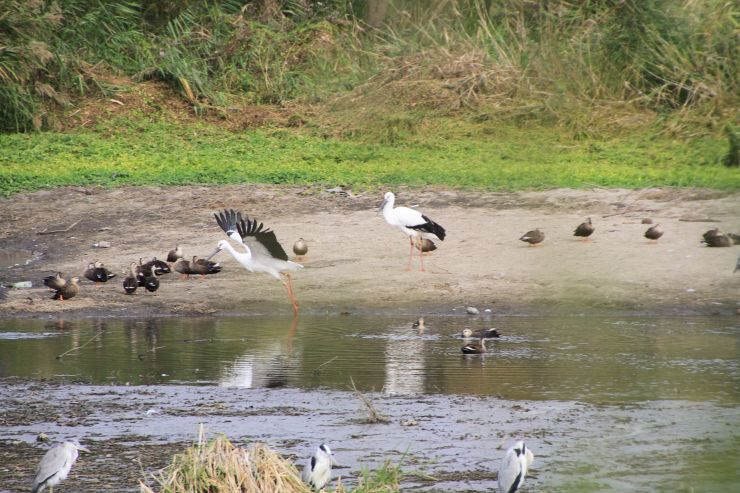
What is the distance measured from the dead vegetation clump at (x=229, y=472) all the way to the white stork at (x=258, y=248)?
5547mm

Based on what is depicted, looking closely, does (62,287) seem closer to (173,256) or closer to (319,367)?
(173,256)

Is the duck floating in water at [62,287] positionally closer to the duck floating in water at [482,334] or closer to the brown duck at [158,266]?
the brown duck at [158,266]

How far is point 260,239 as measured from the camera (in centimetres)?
952

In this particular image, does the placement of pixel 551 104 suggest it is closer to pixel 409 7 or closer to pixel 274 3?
pixel 409 7

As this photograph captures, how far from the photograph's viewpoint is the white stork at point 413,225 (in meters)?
10.7

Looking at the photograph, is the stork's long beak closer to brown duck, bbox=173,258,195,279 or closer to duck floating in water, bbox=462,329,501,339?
brown duck, bbox=173,258,195,279

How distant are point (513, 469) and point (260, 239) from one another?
5621 millimetres

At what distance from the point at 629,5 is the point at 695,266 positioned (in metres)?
8.62

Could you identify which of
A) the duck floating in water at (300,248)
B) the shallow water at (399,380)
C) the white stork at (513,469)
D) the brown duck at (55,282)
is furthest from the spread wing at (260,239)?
the white stork at (513,469)

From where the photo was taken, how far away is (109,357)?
8.08m

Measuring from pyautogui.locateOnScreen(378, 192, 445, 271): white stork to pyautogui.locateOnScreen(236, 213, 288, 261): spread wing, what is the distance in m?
1.56

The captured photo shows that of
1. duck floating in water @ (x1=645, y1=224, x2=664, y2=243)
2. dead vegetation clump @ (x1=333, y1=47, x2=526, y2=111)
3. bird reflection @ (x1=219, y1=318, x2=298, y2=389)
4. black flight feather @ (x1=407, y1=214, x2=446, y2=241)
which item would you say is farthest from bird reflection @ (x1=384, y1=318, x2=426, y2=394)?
dead vegetation clump @ (x1=333, y1=47, x2=526, y2=111)

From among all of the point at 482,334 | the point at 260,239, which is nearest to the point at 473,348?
the point at 482,334

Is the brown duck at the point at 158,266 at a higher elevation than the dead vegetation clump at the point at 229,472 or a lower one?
higher
